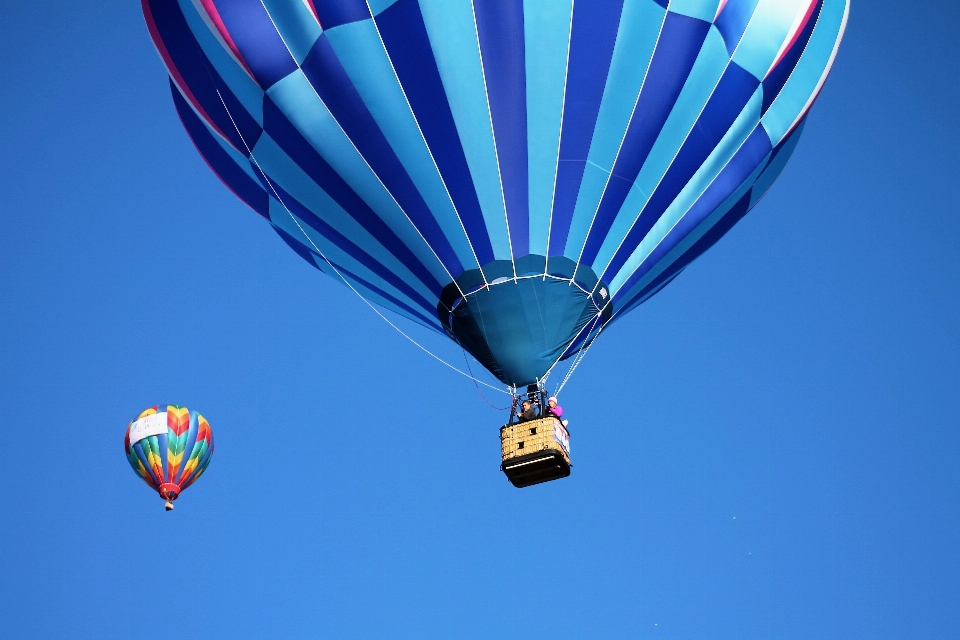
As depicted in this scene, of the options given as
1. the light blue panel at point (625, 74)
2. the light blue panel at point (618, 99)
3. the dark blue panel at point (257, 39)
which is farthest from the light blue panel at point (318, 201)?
the light blue panel at point (625, 74)

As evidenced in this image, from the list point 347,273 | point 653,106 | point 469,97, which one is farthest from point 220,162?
point 653,106

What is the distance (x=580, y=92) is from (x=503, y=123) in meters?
0.67

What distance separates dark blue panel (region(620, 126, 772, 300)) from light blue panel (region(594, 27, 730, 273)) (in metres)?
0.47

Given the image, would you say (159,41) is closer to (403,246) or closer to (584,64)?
(403,246)

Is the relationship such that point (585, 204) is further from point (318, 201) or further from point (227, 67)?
point (227, 67)

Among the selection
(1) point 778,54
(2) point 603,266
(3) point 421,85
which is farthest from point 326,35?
(1) point 778,54

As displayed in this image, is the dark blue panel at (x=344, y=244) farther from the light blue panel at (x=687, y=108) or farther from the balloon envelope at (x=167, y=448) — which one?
the balloon envelope at (x=167, y=448)

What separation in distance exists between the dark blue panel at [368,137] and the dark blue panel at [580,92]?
97cm

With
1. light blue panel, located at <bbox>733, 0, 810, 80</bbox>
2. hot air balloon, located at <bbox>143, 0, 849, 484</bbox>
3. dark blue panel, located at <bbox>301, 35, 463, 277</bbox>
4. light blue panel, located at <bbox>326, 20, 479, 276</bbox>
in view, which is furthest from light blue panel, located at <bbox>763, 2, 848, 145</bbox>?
dark blue panel, located at <bbox>301, 35, 463, 277</bbox>

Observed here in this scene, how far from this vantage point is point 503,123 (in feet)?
42.3

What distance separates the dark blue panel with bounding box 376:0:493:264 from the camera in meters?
12.6

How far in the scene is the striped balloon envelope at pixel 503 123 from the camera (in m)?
12.7

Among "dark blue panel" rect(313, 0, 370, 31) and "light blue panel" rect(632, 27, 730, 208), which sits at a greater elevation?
"dark blue panel" rect(313, 0, 370, 31)

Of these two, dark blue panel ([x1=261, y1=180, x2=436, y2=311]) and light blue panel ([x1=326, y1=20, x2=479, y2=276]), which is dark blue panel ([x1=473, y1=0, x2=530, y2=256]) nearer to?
light blue panel ([x1=326, y1=20, x2=479, y2=276])
